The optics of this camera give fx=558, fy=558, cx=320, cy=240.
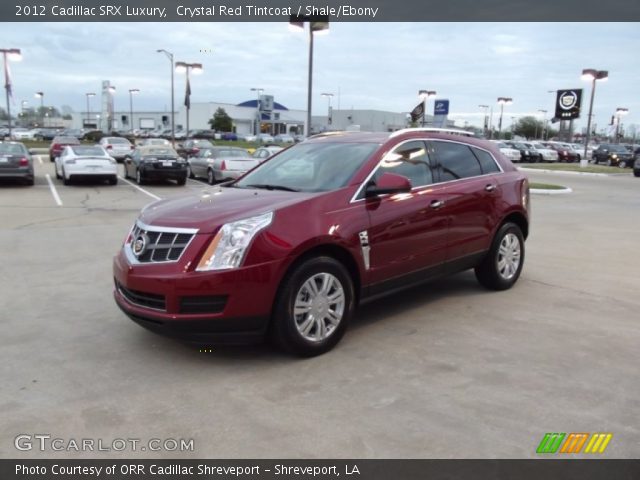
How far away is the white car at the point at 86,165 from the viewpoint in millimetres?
18219

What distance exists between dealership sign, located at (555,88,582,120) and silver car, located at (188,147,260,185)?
29.0 m

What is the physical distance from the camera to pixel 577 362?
443cm

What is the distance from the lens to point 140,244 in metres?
4.42

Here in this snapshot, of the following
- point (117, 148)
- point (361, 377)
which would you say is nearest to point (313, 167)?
point (361, 377)

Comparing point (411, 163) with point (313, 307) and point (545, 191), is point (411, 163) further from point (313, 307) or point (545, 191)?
point (545, 191)

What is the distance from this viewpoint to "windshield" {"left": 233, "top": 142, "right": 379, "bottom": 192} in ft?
16.2

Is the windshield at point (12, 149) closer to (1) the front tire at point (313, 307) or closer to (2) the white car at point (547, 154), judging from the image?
→ (1) the front tire at point (313, 307)

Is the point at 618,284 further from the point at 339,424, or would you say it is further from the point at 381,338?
the point at 339,424

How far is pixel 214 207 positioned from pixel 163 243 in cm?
51

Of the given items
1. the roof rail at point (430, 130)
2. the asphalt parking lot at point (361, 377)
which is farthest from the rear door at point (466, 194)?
the asphalt parking lot at point (361, 377)

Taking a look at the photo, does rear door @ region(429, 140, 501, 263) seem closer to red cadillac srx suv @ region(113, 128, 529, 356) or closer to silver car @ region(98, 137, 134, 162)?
red cadillac srx suv @ region(113, 128, 529, 356)

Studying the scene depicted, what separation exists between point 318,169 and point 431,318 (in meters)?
1.82

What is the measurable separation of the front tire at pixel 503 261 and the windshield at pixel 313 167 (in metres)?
2.06
